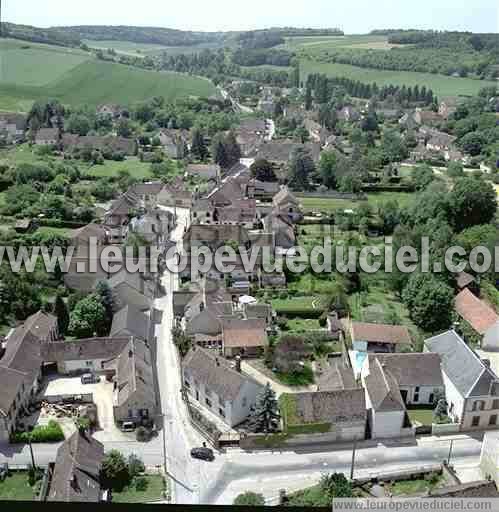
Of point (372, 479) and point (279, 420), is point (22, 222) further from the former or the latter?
point (372, 479)

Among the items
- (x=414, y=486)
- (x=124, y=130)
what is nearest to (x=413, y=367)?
(x=414, y=486)

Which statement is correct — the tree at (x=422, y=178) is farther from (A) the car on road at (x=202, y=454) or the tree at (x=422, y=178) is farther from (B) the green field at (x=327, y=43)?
(B) the green field at (x=327, y=43)

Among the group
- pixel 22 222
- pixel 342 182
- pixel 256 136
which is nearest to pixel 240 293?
pixel 22 222

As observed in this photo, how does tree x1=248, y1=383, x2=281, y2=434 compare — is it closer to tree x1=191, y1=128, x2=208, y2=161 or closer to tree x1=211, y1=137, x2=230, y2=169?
tree x1=211, y1=137, x2=230, y2=169

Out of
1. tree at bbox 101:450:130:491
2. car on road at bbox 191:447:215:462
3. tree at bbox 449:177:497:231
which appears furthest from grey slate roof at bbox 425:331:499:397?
tree at bbox 449:177:497:231

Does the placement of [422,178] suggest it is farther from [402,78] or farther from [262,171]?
[402,78]
